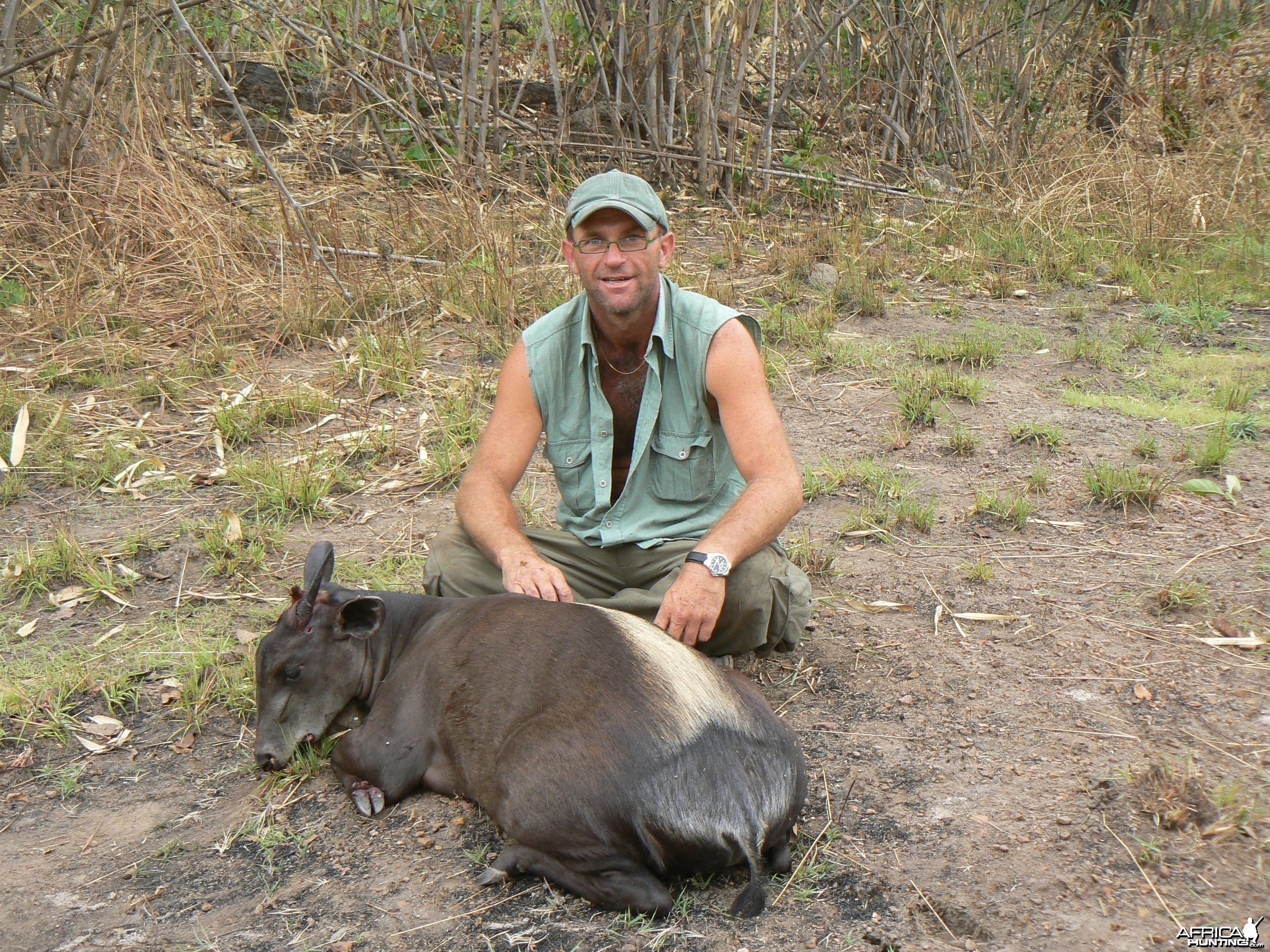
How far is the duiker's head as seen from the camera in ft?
11.8

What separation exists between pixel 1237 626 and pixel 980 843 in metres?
1.55

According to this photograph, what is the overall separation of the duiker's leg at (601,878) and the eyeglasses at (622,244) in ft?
6.37

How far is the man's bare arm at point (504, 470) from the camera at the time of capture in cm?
393

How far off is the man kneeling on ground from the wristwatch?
7 centimetres

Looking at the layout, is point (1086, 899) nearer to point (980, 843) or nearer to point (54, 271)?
point (980, 843)

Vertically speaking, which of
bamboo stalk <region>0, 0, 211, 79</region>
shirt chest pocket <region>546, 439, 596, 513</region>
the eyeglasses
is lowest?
shirt chest pocket <region>546, 439, 596, 513</region>

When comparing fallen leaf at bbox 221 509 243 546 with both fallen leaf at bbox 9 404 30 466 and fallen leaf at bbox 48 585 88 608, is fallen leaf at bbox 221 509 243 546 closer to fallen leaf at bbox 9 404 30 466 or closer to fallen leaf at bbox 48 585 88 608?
fallen leaf at bbox 48 585 88 608

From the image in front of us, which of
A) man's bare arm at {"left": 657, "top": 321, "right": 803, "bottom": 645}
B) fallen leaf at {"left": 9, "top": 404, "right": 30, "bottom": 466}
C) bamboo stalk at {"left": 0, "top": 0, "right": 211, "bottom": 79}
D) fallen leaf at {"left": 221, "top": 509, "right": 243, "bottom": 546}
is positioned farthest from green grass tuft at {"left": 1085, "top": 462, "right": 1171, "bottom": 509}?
bamboo stalk at {"left": 0, "top": 0, "right": 211, "bottom": 79}

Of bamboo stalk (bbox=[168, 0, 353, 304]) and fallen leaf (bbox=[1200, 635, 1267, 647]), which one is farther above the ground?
bamboo stalk (bbox=[168, 0, 353, 304])

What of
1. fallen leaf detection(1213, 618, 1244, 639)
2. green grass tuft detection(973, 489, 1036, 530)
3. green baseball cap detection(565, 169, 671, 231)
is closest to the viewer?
green baseball cap detection(565, 169, 671, 231)

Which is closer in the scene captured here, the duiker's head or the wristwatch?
the wristwatch

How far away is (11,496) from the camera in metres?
5.49

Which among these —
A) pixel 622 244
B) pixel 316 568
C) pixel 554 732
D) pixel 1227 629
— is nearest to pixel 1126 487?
pixel 1227 629

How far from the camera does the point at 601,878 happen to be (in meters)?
2.87
